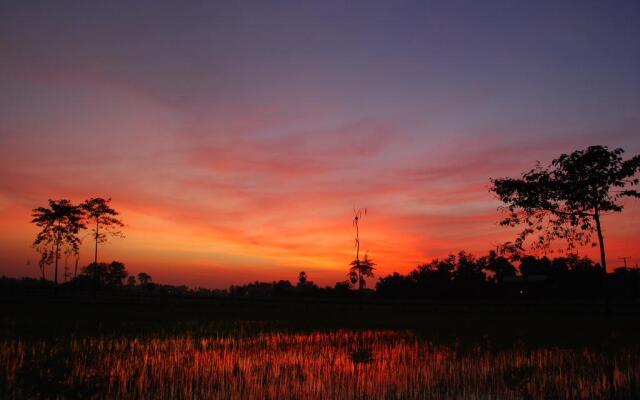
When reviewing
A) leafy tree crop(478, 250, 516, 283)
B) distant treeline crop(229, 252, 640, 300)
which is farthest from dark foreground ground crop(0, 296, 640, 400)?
leafy tree crop(478, 250, 516, 283)

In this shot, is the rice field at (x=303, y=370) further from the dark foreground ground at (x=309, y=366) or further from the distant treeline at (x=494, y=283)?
the distant treeline at (x=494, y=283)

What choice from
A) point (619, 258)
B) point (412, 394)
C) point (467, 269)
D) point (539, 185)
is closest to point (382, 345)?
point (412, 394)

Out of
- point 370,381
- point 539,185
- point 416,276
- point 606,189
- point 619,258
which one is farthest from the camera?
point 619,258

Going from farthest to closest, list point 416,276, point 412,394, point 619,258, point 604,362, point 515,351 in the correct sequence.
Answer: point 619,258
point 416,276
point 515,351
point 604,362
point 412,394

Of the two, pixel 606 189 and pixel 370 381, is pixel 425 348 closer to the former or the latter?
pixel 370 381

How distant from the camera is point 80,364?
37.7 ft

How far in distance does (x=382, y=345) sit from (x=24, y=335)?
13.4 meters

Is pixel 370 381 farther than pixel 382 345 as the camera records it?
No

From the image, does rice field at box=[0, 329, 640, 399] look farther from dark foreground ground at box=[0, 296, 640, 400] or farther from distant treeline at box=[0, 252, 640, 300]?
distant treeline at box=[0, 252, 640, 300]

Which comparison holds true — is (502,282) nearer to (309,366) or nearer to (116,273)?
(309,366)

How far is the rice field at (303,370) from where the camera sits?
28.8 feet

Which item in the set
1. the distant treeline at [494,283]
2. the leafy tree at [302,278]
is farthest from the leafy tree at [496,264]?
the leafy tree at [302,278]

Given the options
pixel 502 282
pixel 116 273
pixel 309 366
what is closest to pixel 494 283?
pixel 502 282

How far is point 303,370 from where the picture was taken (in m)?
11.4
